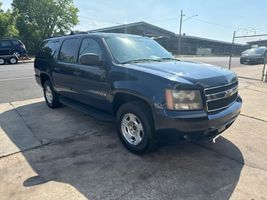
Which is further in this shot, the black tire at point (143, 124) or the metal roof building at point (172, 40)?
the metal roof building at point (172, 40)

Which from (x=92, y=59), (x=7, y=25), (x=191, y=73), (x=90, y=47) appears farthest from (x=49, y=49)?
(x=7, y=25)

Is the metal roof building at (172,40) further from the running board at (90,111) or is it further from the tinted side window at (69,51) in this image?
the running board at (90,111)

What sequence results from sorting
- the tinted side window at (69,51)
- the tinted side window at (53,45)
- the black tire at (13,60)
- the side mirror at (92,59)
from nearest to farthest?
the side mirror at (92,59) → the tinted side window at (69,51) → the tinted side window at (53,45) → the black tire at (13,60)

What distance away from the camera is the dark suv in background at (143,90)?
10.5 ft

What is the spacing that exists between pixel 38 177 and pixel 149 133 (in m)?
1.62

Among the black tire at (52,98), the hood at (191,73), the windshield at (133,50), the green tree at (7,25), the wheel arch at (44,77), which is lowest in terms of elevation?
the black tire at (52,98)

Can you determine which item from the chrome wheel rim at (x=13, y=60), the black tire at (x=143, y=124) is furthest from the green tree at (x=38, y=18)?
the black tire at (x=143, y=124)

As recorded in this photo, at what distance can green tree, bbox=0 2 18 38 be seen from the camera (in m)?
28.8

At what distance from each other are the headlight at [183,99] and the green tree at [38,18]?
102ft

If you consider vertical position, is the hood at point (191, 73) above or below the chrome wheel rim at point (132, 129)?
above

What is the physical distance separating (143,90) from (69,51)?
8.54ft

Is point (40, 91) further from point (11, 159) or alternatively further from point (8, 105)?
point (11, 159)

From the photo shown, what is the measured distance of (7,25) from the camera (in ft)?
95.9

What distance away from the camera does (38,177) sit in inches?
130
